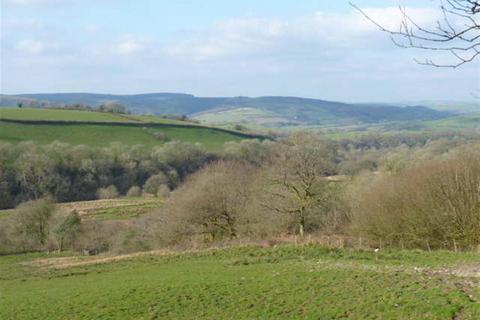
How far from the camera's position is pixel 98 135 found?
309 feet

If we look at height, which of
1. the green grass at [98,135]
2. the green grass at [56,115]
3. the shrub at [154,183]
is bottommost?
the shrub at [154,183]

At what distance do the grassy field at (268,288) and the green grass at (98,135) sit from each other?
65.9 metres

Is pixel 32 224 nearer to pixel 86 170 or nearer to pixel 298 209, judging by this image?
pixel 298 209

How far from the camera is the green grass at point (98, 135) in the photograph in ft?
285

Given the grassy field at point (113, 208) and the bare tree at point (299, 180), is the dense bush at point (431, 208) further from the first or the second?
the grassy field at point (113, 208)

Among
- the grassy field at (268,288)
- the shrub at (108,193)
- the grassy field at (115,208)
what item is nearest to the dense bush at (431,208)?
the grassy field at (268,288)

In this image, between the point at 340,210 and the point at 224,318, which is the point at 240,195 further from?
the point at 224,318

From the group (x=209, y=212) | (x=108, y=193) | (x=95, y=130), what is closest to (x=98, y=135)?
(x=95, y=130)

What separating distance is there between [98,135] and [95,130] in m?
2.38

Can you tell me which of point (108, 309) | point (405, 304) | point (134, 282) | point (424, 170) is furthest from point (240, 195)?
point (405, 304)

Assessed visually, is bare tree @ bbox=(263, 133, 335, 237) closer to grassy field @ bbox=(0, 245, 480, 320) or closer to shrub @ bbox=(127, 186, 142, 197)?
grassy field @ bbox=(0, 245, 480, 320)

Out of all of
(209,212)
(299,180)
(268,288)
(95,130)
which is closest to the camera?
(268,288)

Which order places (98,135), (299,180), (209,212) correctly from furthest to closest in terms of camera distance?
1. (98,135)
2. (209,212)
3. (299,180)

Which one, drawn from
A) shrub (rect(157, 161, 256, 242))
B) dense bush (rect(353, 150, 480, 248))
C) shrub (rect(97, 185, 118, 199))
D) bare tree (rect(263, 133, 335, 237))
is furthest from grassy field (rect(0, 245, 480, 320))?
shrub (rect(97, 185, 118, 199))
